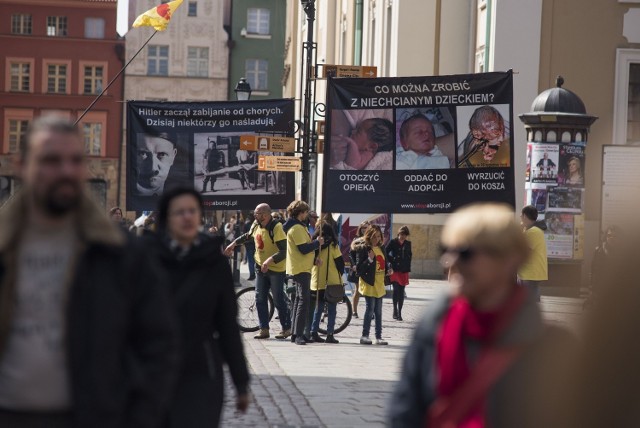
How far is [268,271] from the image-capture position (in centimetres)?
1833

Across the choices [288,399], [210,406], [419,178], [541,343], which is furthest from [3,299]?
[419,178]

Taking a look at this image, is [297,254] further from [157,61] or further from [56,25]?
[157,61]

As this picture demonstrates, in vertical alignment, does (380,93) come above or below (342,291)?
above

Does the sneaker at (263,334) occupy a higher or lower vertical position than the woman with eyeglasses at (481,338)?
lower

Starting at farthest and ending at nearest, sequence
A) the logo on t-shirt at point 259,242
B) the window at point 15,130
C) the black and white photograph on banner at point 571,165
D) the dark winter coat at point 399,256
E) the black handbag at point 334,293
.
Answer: the window at point 15,130
the black and white photograph on banner at point 571,165
the dark winter coat at point 399,256
the logo on t-shirt at point 259,242
the black handbag at point 334,293

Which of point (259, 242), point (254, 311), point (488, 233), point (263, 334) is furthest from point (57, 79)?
point (488, 233)

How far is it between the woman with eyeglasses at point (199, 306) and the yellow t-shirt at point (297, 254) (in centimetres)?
1041

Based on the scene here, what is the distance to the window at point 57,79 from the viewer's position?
3275 inches

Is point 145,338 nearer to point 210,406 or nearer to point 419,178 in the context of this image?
point 210,406

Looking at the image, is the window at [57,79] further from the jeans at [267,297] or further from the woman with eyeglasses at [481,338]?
the woman with eyeglasses at [481,338]

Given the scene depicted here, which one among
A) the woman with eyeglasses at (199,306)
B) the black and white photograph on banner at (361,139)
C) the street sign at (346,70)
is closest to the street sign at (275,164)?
the street sign at (346,70)

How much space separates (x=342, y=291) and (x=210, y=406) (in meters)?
11.6

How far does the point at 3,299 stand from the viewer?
4566 mm

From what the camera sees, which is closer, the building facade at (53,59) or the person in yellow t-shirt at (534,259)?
the person in yellow t-shirt at (534,259)
